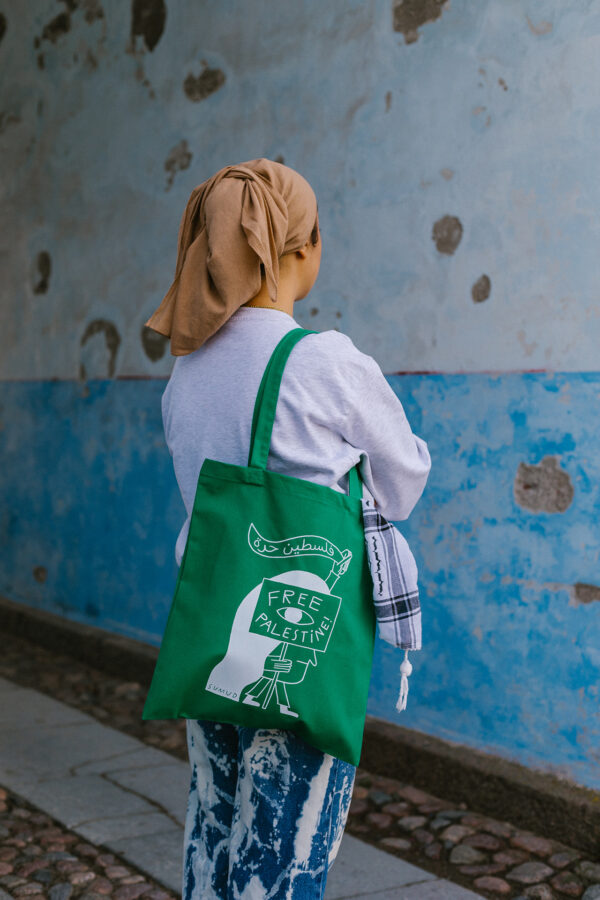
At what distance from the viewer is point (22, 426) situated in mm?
5363

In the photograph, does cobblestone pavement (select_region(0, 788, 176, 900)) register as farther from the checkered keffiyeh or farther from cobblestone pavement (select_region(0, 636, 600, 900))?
the checkered keffiyeh

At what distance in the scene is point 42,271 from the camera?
519 cm

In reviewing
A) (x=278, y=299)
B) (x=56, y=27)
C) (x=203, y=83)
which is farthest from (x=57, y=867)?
(x=56, y=27)

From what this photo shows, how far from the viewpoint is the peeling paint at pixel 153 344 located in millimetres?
4367

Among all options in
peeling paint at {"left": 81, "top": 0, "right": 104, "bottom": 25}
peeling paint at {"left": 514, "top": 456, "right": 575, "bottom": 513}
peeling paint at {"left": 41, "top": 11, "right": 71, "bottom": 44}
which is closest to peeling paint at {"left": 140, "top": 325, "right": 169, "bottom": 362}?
peeling paint at {"left": 81, "top": 0, "right": 104, "bottom": 25}

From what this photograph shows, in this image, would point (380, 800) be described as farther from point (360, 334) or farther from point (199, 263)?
point (199, 263)

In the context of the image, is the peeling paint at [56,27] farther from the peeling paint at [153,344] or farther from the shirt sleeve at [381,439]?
the shirt sleeve at [381,439]

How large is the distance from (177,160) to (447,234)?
5.54ft

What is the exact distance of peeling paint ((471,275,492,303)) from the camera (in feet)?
9.81

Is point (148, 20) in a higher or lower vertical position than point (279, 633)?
higher

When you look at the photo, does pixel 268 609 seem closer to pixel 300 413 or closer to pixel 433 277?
pixel 300 413

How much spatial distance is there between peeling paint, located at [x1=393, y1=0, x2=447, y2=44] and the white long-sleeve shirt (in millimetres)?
1977

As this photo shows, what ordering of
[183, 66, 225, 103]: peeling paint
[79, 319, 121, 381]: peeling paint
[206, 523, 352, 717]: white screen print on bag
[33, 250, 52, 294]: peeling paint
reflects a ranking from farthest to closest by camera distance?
[33, 250, 52, 294]: peeling paint → [79, 319, 121, 381]: peeling paint → [183, 66, 225, 103]: peeling paint → [206, 523, 352, 717]: white screen print on bag

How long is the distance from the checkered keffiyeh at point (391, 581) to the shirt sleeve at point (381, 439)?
0.08 metres
